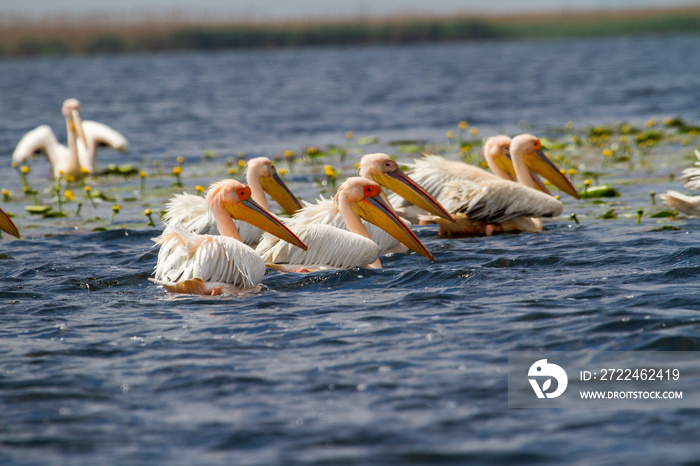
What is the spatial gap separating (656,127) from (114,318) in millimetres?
11754

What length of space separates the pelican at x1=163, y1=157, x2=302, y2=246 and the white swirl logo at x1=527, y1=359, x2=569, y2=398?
3.16 m

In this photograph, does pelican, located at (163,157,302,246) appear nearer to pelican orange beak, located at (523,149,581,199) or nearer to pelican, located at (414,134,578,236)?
pelican, located at (414,134,578,236)

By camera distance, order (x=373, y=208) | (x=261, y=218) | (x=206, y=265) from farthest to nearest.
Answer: (x=373, y=208), (x=261, y=218), (x=206, y=265)

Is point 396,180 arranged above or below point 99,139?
below

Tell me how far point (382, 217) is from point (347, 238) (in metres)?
0.47

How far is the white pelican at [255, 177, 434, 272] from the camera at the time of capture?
19.8ft

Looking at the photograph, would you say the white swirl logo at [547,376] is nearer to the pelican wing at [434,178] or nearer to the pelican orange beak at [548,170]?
the pelican wing at [434,178]

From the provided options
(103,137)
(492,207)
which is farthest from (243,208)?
(103,137)

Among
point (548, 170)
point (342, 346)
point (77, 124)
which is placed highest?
point (77, 124)

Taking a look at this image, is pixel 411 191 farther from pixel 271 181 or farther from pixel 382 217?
pixel 271 181

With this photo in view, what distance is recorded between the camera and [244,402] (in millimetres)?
3686

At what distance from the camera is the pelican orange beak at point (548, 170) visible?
27.2 feet

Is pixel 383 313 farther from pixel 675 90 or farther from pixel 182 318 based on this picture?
pixel 675 90

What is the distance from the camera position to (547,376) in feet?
12.7
